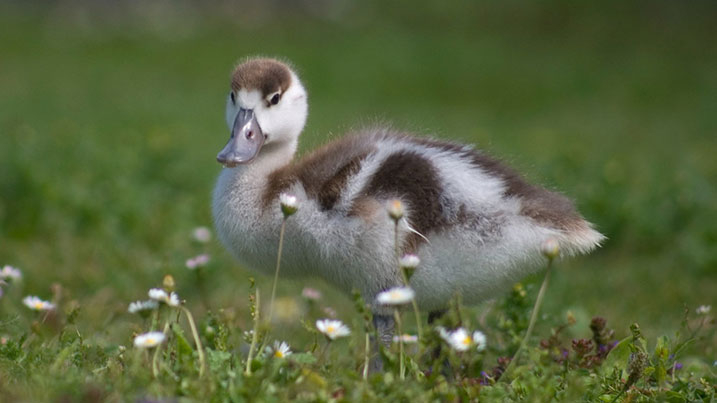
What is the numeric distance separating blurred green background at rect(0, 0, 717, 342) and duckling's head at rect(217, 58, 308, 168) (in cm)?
34

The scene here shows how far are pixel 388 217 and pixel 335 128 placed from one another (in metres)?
4.52

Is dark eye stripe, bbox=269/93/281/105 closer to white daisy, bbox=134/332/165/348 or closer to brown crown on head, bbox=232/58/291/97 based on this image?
brown crown on head, bbox=232/58/291/97

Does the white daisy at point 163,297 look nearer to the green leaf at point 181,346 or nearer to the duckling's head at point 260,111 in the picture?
the green leaf at point 181,346

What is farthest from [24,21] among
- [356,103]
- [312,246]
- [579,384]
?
[579,384]

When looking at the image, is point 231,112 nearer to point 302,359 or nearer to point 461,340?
point 302,359

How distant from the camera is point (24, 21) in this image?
16.7 m

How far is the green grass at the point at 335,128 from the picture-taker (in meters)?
5.11

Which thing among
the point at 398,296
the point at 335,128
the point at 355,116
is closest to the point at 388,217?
the point at 398,296

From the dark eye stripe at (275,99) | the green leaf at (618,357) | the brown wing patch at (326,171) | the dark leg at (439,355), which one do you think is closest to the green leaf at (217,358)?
the brown wing patch at (326,171)

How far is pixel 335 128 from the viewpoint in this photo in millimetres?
7660

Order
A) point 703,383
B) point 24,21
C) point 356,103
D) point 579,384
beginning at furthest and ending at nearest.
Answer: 1. point 24,21
2. point 356,103
3. point 703,383
4. point 579,384

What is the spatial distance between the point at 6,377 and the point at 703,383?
2.34m

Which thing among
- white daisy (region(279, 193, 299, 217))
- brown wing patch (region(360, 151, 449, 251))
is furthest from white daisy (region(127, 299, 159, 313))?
brown wing patch (region(360, 151, 449, 251))

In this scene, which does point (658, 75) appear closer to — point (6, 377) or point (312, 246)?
point (312, 246)
